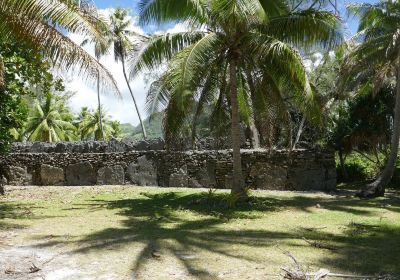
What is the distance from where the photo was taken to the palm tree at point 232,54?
1062cm

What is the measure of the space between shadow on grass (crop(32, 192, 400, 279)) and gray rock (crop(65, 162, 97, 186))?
13.3ft

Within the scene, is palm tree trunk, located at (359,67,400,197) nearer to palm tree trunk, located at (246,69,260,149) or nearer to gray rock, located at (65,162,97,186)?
palm tree trunk, located at (246,69,260,149)

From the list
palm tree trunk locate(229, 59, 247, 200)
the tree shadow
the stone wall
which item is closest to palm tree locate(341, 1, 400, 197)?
the stone wall

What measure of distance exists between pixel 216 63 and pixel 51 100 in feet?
102

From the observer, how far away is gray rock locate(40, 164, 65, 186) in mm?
16672

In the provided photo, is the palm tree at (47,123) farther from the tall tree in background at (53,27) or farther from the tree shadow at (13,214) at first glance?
the tall tree in background at (53,27)

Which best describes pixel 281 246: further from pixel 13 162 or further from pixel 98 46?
pixel 13 162

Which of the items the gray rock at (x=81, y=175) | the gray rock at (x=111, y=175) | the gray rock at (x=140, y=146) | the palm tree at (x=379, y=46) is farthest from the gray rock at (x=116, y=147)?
the palm tree at (x=379, y=46)

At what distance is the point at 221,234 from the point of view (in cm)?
815

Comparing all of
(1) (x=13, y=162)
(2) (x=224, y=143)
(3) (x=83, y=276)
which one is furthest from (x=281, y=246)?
(1) (x=13, y=162)

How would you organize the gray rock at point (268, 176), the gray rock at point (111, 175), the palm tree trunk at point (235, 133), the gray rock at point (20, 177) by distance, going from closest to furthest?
the palm tree trunk at point (235, 133) → the gray rock at point (268, 176) → the gray rock at point (111, 175) → the gray rock at point (20, 177)

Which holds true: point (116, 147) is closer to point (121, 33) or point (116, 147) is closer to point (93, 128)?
point (121, 33)

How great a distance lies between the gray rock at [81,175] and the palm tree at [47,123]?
2196 centimetres

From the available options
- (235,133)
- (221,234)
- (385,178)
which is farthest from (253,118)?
(221,234)
